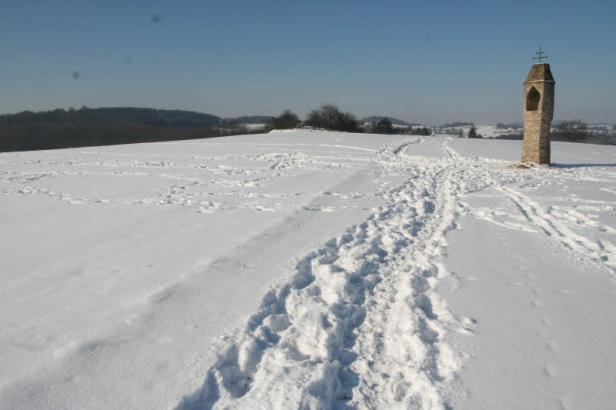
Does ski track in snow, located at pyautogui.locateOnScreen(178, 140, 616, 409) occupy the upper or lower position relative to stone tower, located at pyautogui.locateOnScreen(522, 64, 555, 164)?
lower

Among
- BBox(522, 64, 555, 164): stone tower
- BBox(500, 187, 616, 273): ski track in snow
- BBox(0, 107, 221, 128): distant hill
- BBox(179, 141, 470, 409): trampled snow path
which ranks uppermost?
BBox(0, 107, 221, 128): distant hill

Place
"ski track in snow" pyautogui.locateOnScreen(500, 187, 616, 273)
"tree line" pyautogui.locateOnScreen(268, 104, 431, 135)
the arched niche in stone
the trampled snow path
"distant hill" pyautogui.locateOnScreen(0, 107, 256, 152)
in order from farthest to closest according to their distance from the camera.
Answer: "tree line" pyautogui.locateOnScreen(268, 104, 431, 135) < "distant hill" pyautogui.locateOnScreen(0, 107, 256, 152) < the arched niche in stone < "ski track in snow" pyautogui.locateOnScreen(500, 187, 616, 273) < the trampled snow path

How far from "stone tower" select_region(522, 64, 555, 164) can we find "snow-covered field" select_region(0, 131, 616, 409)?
5961mm

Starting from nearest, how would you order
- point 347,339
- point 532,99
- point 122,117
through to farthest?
point 347,339 → point 532,99 → point 122,117

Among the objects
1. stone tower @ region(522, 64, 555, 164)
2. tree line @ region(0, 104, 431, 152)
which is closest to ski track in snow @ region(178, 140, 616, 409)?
stone tower @ region(522, 64, 555, 164)

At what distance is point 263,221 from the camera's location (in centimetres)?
Result: 703

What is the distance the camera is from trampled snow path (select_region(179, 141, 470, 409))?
2.74m

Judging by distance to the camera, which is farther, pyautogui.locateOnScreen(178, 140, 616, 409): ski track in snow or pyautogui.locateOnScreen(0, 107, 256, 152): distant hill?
pyautogui.locateOnScreen(0, 107, 256, 152): distant hill

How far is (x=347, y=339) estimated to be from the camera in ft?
11.2

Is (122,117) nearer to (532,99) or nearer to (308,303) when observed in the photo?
(532,99)

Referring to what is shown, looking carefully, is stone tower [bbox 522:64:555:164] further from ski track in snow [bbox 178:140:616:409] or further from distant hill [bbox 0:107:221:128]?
distant hill [bbox 0:107:221:128]

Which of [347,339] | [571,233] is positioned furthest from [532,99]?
[347,339]

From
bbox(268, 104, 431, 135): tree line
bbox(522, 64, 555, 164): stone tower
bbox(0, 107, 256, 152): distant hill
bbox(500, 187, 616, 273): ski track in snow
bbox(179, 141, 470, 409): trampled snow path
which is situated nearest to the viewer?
bbox(179, 141, 470, 409): trampled snow path

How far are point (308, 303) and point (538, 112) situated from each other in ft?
42.6
